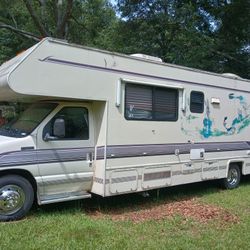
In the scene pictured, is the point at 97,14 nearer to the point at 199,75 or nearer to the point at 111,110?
the point at 199,75

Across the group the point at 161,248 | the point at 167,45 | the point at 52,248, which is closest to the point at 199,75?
the point at 161,248

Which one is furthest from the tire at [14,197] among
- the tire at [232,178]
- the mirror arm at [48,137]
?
the tire at [232,178]

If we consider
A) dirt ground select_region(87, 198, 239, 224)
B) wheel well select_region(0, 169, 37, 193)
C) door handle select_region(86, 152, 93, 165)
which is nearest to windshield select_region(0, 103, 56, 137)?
wheel well select_region(0, 169, 37, 193)

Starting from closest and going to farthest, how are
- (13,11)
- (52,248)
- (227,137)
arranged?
(52,248)
(227,137)
(13,11)

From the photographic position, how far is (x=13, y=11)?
74.3 ft

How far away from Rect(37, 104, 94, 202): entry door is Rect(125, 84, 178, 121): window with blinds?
2.88ft

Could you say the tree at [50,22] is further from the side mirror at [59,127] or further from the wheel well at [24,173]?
the wheel well at [24,173]

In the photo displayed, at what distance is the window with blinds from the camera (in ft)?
26.6

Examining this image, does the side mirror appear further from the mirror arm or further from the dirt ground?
the dirt ground

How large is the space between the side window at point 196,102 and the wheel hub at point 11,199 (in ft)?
14.5

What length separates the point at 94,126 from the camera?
7.80m

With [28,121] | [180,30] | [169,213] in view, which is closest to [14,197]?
[28,121]

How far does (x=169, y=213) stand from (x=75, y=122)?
2528mm

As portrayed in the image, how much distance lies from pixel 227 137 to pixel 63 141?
16.4 ft
